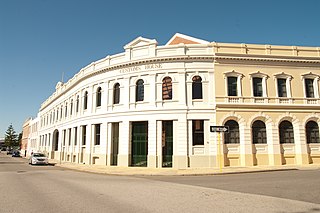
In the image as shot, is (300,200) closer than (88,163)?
Yes

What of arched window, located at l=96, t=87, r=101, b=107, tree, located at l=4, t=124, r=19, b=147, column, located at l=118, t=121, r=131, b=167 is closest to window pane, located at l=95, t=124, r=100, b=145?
arched window, located at l=96, t=87, r=101, b=107

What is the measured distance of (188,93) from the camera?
2247cm

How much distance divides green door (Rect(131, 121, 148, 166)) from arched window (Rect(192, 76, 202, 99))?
17.5 ft

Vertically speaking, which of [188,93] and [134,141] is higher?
[188,93]

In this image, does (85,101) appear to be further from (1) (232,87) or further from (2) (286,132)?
(2) (286,132)

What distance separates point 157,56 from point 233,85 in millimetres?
7577

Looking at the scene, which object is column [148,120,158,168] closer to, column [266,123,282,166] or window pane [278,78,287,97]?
column [266,123,282,166]

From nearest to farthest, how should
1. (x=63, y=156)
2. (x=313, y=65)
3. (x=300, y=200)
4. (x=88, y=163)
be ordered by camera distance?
(x=300, y=200) < (x=313, y=65) < (x=88, y=163) < (x=63, y=156)

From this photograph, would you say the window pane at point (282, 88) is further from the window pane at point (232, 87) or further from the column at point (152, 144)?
the column at point (152, 144)

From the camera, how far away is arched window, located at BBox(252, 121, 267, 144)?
2222cm

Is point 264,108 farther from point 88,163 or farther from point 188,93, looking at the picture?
point 88,163

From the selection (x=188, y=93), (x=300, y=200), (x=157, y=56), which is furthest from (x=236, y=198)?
(x=157, y=56)

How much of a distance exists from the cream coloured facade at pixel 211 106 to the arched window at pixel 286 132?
3.6 inches

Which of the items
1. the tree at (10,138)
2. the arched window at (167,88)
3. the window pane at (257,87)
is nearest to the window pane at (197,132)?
the arched window at (167,88)
